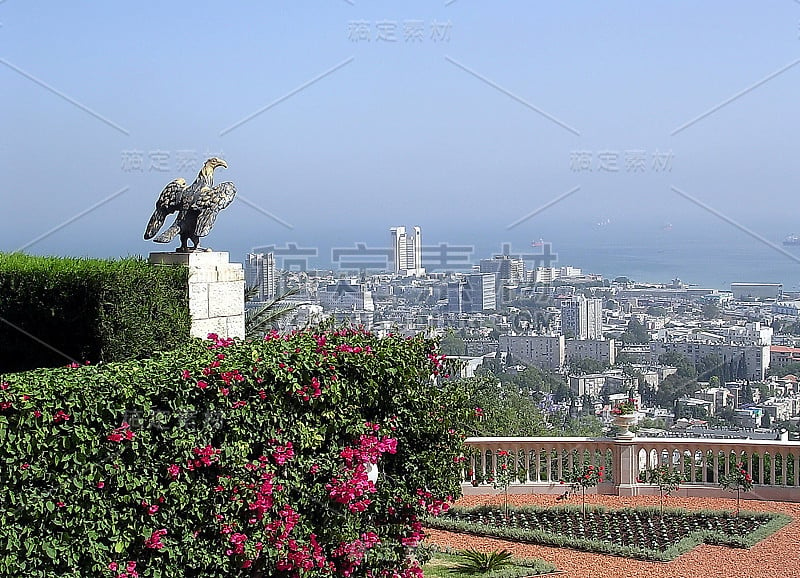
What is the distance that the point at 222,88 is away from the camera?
429 inches

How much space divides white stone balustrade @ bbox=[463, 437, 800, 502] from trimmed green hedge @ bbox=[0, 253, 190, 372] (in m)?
3.46

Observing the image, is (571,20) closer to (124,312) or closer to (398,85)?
(398,85)

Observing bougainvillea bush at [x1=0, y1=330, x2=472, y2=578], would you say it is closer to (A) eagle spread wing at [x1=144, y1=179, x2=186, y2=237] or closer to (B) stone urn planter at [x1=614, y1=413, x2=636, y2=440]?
(A) eagle spread wing at [x1=144, y1=179, x2=186, y2=237]

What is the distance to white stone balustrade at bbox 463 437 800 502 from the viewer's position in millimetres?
9078

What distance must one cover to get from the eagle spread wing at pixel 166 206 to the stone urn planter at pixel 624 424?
15.4 ft

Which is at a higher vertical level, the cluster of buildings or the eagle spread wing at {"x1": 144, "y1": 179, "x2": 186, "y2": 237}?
the eagle spread wing at {"x1": 144, "y1": 179, "x2": 186, "y2": 237}

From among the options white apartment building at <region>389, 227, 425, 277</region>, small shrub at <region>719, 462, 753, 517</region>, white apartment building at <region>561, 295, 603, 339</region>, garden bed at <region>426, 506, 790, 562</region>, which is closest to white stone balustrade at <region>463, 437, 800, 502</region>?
small shrub at <region>719, 462, 753, 517</region>

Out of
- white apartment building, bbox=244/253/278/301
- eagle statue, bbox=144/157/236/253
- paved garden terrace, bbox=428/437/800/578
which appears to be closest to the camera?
eagle statue, bbox=144/157/236/253

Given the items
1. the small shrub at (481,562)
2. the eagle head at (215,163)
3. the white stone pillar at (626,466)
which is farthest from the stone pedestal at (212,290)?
the white stone pillar at (626,466)

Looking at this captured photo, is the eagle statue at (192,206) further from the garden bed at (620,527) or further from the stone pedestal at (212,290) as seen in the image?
the garden bed at (620,527)

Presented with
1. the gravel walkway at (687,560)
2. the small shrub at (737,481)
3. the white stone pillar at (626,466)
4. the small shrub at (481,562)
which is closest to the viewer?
the small shrub at (481,562)

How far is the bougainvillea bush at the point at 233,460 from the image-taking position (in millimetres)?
3572

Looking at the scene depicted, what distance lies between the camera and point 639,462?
30.5 feet

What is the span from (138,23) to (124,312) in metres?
4.01
